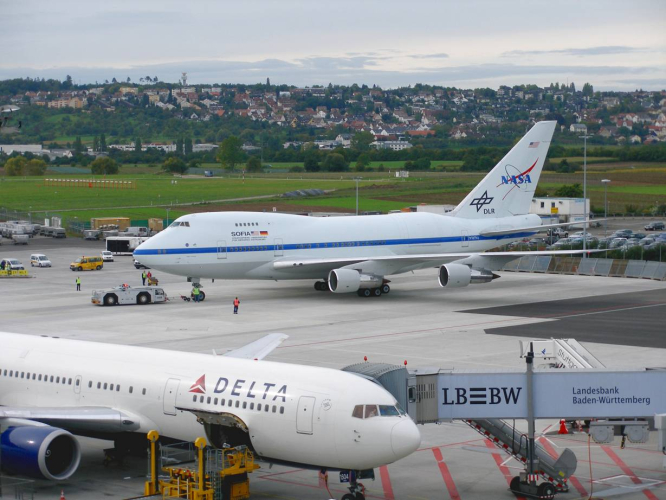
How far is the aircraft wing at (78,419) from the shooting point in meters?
28.0

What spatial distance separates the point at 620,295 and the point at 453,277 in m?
12.6

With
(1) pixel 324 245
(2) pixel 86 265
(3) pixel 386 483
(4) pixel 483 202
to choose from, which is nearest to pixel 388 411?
(3) pixel 386 483

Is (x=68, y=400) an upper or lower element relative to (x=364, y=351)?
upper

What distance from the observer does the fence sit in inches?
3204

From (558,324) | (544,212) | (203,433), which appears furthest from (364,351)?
(544,212)

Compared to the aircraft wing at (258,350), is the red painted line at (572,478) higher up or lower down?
lower down

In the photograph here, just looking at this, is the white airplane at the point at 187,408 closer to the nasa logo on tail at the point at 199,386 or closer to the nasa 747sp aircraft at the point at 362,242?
the nasa logo on tail at the point at 199,386

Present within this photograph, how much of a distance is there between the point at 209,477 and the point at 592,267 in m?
63.7

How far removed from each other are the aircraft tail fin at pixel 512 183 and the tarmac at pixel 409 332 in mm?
5794

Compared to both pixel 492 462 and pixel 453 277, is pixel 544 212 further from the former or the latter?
pixel 492 462

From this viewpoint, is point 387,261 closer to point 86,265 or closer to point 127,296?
point 127,296

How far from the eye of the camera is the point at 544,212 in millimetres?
127688

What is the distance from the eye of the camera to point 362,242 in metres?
70.3

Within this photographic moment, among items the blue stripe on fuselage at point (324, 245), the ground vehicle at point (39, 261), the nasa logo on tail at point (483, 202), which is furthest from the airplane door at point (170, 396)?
the ground vehicle at point (39, 261)
